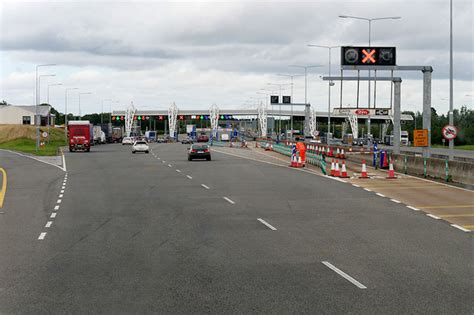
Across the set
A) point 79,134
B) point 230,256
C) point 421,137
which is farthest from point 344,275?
point 79,134

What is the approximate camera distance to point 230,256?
12.7 m

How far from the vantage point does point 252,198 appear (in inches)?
960

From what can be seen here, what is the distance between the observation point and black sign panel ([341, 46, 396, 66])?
131 ft

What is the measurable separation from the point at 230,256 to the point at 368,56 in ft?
95.8

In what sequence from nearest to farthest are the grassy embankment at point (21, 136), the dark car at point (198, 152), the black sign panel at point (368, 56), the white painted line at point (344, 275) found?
the white painted line at point (344, 275) < the black sign panel at point (368, 56) < the dark car at point (198, 152) < the grassy embankment at point (21, 136)

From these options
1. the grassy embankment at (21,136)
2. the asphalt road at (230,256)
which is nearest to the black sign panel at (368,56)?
the asphalt road at (230,256)

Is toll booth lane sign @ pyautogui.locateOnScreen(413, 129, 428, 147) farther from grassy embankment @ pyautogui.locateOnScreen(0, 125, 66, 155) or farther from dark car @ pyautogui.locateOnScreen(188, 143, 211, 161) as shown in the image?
grassy embankment @ pyautogui.locateOnScreen(0, 125, 66, 155)

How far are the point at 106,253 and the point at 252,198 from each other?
458 inches

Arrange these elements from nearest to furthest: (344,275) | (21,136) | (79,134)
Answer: (344,275), (79,134), (21,136)

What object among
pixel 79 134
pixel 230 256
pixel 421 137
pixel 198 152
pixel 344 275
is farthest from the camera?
pixel 79 134

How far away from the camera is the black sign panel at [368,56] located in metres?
39.9

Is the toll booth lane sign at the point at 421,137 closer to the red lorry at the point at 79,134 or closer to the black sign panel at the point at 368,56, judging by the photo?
the black sign panel at the point at 368,56

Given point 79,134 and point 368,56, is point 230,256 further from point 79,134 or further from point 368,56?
point 79,134

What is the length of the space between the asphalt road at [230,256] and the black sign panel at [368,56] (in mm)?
16577
